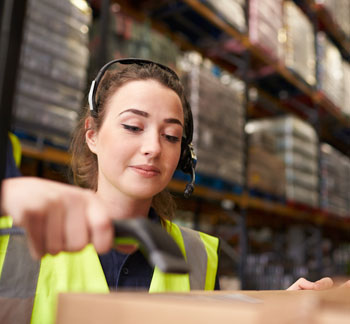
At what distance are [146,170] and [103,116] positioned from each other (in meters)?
0.21

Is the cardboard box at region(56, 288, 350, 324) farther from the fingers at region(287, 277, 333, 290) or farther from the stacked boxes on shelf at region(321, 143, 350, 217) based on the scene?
the stacked boxes on shelf at region(321, 143, 350, 217)

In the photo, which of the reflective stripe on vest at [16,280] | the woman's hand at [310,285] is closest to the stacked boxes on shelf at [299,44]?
the woman's hand at [310,285]

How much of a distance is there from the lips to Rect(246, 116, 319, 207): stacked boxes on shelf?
3465mm

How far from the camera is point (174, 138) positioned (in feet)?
3.21

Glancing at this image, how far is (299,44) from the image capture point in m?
4.70

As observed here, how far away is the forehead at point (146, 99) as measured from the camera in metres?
0.96

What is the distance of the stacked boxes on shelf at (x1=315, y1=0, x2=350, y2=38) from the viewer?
5463mm

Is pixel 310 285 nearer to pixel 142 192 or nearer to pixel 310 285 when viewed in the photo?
pixel 310 285

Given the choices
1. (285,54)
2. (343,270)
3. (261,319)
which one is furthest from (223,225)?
(261,319)

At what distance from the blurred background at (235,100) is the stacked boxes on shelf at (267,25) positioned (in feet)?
0.04

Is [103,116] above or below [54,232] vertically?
above

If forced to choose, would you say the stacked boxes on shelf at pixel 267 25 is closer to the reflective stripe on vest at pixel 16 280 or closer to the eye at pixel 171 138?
the eye at pixel 171 138

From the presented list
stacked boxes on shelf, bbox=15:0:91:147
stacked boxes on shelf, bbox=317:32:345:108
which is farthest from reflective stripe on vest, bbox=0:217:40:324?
stacked boxes on shelf, bbox=317:32:345:108

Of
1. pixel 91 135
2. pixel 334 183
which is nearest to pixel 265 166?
pixel 334 183
